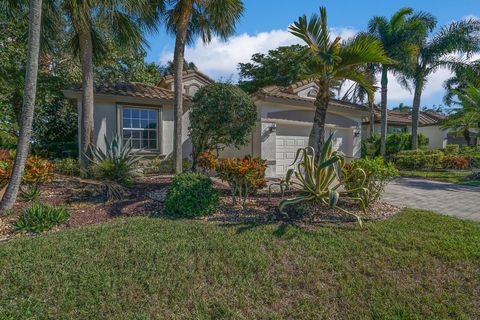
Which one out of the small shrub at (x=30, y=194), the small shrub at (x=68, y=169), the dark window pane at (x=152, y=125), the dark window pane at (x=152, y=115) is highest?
the dark window pane at (x=152, y=115)

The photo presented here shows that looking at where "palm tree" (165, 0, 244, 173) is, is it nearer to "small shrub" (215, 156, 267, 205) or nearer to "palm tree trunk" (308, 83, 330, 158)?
"small shrub" (215, 156, 267, 205)

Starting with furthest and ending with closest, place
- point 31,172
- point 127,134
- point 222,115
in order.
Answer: point 127,134 < point 222,115 < point 31,172

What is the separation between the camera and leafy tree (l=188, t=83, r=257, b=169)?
8.70m

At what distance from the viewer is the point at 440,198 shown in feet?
25.2

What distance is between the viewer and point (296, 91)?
13.2 metres

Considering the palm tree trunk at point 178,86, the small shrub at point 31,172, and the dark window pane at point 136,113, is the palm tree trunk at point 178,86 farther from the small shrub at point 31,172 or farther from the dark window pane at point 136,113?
the small shrub at point 31,172

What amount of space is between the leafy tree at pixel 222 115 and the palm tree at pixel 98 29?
307 centimetres

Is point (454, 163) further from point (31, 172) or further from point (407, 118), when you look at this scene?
point (31, 172)

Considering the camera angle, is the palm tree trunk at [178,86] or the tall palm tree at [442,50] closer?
the palm tree trunk at [178,86]

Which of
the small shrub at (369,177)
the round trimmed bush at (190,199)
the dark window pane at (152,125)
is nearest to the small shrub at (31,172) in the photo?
the round trimmed bush at (190,199)

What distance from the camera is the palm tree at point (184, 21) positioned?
8688mm

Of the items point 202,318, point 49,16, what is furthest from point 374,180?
point 49,16

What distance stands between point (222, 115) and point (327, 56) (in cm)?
402

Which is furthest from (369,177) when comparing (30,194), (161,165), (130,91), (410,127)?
(410,127)
